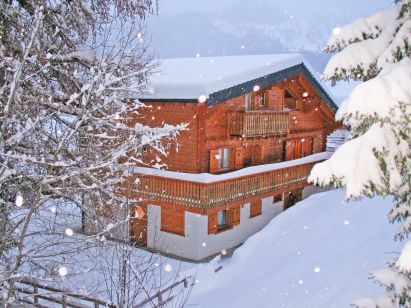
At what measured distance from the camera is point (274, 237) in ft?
59.8

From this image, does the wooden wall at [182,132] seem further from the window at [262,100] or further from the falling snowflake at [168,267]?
the window at [262,100]

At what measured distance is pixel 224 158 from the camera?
18969 millimetres

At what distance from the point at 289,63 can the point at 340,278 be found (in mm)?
9601

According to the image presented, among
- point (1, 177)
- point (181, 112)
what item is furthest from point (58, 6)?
point (181, 112)

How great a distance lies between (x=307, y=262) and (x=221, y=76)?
747cm

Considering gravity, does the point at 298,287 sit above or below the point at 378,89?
below

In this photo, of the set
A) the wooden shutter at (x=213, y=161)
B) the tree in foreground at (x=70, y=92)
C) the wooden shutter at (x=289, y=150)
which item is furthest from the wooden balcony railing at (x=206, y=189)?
the tree in foreground at (x=70, y=92)

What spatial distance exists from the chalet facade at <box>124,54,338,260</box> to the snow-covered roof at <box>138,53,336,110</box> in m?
0.04

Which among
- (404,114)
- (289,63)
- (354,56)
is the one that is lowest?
(404,114)

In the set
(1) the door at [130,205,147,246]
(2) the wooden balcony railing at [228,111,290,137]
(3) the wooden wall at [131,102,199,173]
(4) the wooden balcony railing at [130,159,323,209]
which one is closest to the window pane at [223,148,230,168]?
(2) the wooden balcony railing at [228,111,290,137]

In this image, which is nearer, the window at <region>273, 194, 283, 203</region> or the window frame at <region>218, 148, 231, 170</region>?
the window frame at <region>218, 148, 231, 170</region>

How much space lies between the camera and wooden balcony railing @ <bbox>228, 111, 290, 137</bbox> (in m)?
17.6

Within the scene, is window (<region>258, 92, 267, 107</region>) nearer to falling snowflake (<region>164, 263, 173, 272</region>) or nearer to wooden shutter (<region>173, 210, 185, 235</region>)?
wooden shutter (<region>173, 210, 185, 235</region>)

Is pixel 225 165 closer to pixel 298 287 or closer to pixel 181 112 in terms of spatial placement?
pixel 181 112
